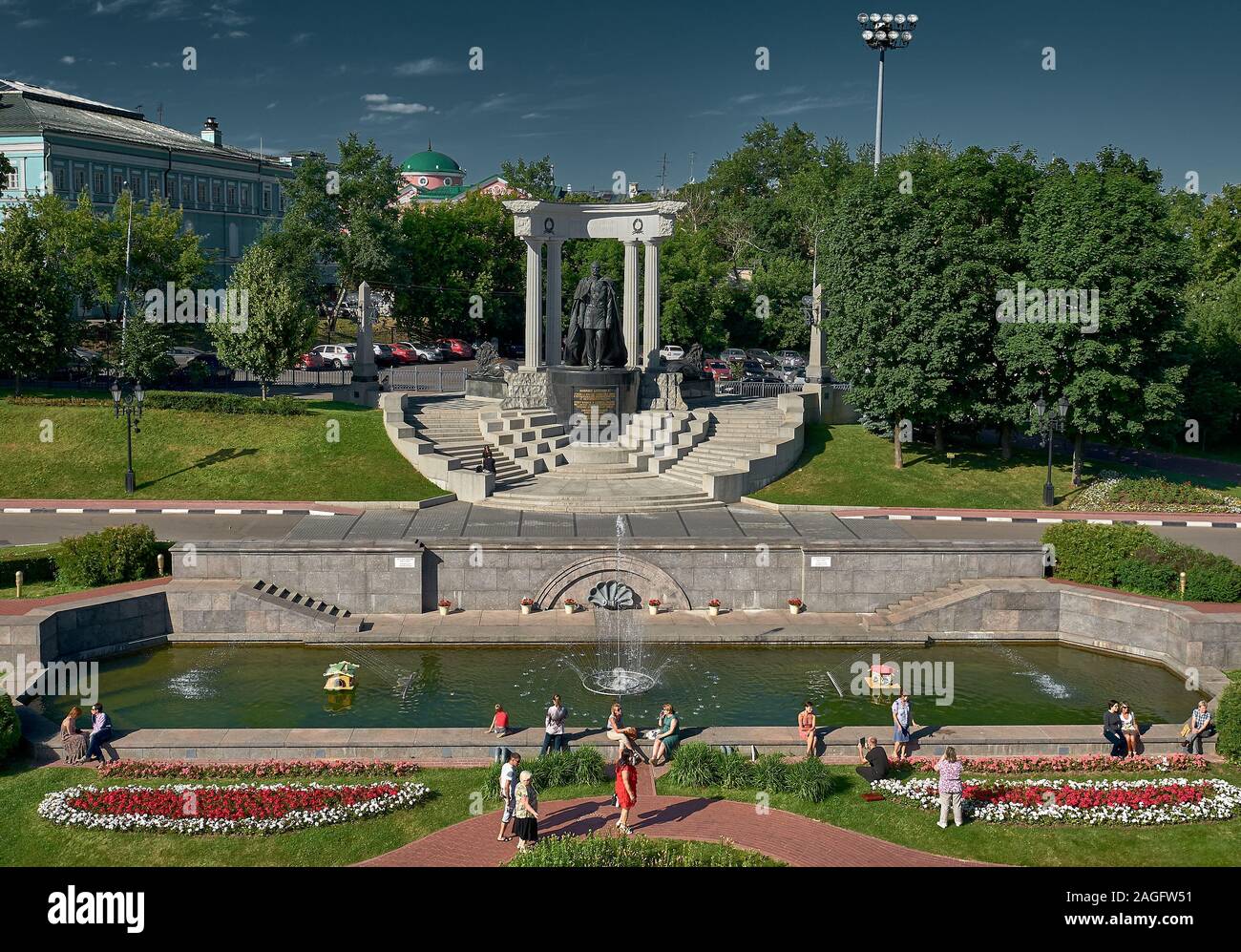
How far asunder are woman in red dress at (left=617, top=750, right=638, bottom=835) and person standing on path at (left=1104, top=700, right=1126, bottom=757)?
9717 millimetres

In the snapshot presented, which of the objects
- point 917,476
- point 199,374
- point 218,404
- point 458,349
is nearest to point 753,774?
point 917,476

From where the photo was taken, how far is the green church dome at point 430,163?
127 metres

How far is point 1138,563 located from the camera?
3000cm

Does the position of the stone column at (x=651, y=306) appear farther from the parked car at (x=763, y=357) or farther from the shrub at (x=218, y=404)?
the parked car at (x=763, y=357)

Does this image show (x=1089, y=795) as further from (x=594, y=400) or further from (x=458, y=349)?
(x=458, y=349)

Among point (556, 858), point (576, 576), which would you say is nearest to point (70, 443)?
point (576, 576)

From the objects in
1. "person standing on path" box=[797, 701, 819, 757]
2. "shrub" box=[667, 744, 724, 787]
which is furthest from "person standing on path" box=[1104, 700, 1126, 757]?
"shrub" box=[667, 744, 724, 787]

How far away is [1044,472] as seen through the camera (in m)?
42.8

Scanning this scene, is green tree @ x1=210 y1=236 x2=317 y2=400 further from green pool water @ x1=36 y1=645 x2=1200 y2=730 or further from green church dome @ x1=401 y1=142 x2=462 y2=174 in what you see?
green church dome @ x1=401 y1=142 x2=462 y2=174

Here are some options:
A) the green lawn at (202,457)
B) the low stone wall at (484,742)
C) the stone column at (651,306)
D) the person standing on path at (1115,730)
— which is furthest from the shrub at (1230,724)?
the stone column at (651,306)

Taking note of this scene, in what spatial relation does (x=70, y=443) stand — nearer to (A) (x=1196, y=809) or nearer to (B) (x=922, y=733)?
(B) (x=922, y=733)

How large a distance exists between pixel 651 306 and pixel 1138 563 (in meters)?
25.1

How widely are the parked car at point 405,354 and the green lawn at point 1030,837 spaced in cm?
5048

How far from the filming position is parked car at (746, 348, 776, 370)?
225 ft
